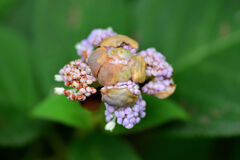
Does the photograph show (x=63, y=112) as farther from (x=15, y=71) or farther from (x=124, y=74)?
(x=15, y=71)

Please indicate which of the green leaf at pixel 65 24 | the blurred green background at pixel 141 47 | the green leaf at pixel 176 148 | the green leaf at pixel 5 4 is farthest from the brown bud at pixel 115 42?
the green leaf at pixel 5 4

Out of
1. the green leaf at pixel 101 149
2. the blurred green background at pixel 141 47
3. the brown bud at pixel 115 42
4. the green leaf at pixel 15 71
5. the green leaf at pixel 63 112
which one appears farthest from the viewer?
the green leaf at pixel 15 71

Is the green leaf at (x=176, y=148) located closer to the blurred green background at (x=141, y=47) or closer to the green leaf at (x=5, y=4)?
the blurred green background at (x=141, y=47)

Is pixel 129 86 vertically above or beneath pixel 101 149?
above

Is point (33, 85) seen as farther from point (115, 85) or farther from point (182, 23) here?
point (115, 85)

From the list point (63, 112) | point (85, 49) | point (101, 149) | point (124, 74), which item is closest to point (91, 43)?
point (85, 49)

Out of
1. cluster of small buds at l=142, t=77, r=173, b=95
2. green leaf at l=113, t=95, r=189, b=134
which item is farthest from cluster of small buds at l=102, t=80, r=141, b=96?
green leaf at l=113, t=95, r=189, b=134
